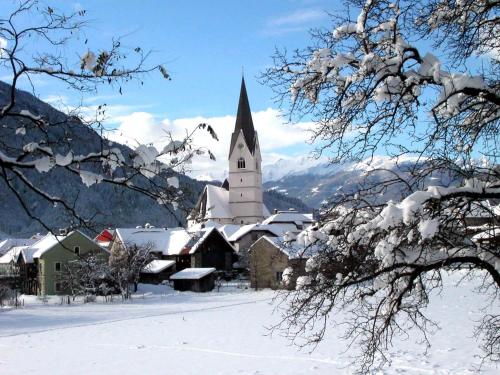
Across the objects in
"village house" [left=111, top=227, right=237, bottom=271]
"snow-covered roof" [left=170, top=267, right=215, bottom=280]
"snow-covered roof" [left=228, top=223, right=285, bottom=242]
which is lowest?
"snow-covered roof" [left=170, top=267, right=215, bottom=280]

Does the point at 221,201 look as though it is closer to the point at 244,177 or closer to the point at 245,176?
the point at 244,177

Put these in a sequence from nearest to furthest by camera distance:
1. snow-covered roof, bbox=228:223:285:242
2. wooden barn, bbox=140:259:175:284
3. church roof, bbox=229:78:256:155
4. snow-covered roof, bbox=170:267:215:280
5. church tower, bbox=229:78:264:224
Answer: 1. snow-covered roof, bbox=170:267:215:280
2. wooden barn, bbox=140:259:175:284
3. snow-covered roof, bbox=228:223:285:242
4. church roof, bbox=229:78:256:155
5. church tower, bbox=229:78:264:224

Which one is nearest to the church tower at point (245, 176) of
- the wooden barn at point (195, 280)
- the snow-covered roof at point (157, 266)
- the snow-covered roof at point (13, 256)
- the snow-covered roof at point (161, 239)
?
the snow-covered roof at point (161, 239)

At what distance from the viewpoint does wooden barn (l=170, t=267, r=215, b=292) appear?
58.2m

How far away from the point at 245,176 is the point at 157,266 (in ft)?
129

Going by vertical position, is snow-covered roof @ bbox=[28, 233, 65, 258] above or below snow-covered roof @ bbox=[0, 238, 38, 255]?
below

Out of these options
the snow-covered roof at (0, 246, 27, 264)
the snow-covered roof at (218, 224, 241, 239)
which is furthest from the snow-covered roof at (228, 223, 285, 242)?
the snow-covered roof at (0, 246, 27, 264)

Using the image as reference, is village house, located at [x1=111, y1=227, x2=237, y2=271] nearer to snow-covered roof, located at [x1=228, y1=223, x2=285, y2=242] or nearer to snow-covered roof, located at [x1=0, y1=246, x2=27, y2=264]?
snow-covered roof, located at [x1=228, y1=223, x2=285, y2=242]

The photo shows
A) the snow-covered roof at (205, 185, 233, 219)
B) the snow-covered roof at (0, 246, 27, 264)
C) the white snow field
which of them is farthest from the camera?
the snow-covered roof at (205, 185, 233, 219)

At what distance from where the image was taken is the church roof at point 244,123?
96.7 metres

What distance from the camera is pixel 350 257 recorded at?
7.64 m

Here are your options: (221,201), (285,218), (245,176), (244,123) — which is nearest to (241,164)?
(245,176)

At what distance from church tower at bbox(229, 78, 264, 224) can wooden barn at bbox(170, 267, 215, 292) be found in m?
38.5

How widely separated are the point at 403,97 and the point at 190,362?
15.3 meters
